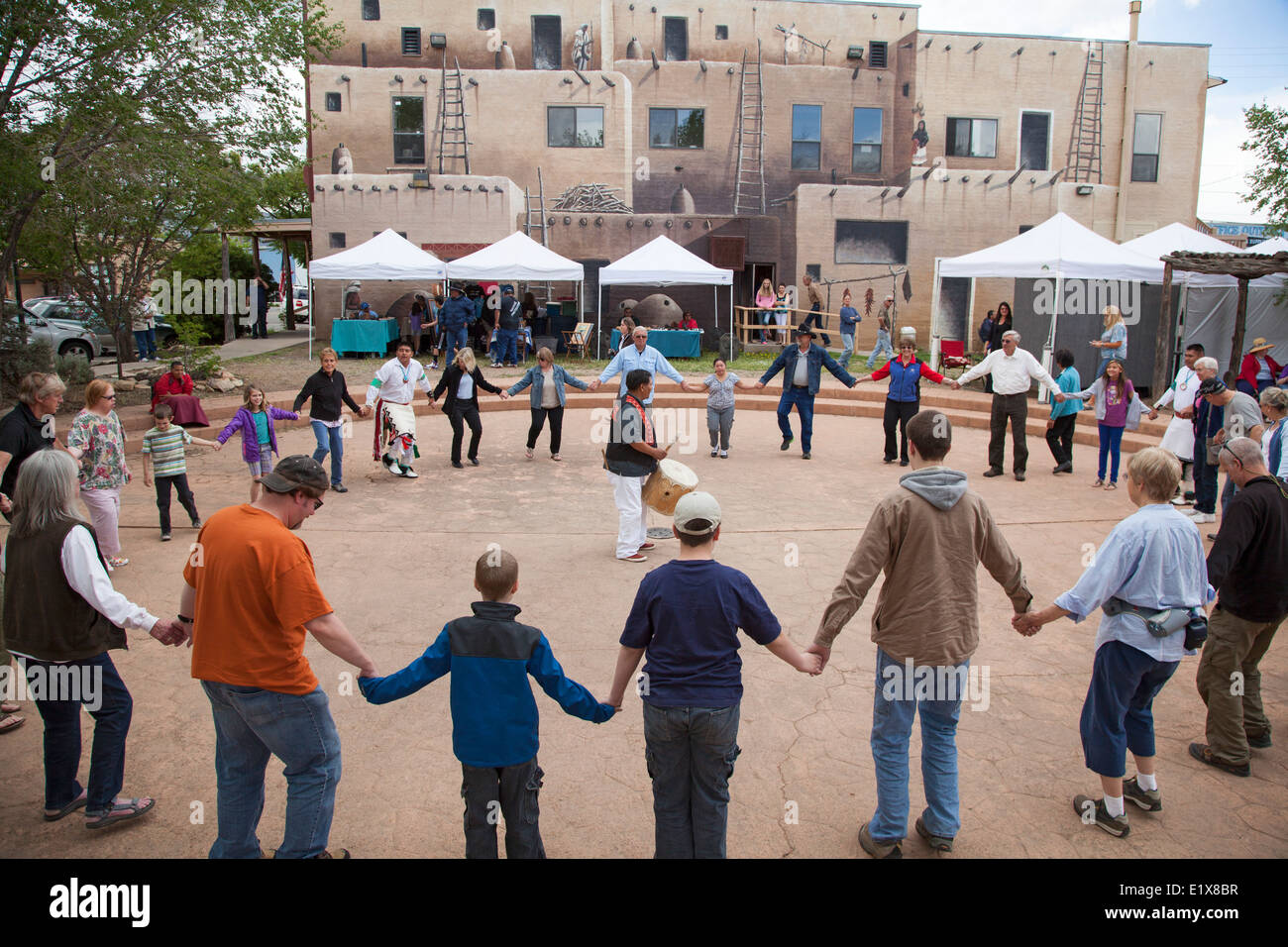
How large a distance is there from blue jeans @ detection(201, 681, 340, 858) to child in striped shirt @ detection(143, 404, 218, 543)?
5.75m

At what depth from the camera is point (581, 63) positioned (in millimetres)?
27953

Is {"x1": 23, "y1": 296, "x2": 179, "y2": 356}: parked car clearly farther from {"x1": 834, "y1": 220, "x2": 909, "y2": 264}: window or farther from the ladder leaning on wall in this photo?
the ladder leaning on wall

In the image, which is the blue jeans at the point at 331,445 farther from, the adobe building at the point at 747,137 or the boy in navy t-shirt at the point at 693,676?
Answer: the adobe building at the point at 747,137

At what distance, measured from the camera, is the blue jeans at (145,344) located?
24.5m

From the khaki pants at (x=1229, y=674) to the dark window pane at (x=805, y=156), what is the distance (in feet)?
90.8

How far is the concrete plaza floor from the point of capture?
3.91 metres

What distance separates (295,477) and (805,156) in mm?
29316

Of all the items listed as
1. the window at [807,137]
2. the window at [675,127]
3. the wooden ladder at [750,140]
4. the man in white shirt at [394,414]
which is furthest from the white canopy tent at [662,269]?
the window at [807,137]

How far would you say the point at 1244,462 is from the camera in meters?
4.41

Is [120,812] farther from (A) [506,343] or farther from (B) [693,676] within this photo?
(A) [506,343]

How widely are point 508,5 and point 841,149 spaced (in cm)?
1179

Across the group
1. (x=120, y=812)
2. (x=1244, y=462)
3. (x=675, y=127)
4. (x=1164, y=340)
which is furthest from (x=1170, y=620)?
(x=675, y=127)

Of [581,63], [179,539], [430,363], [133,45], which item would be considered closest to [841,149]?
[581,63]
